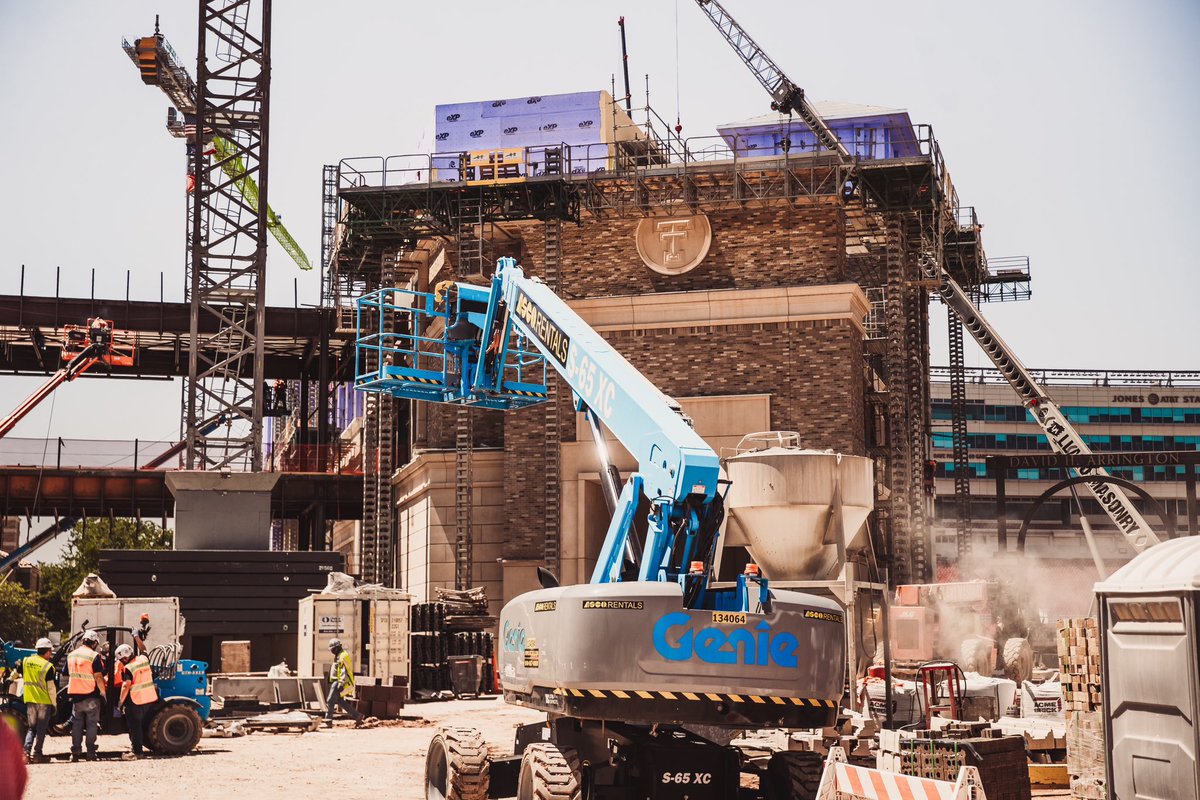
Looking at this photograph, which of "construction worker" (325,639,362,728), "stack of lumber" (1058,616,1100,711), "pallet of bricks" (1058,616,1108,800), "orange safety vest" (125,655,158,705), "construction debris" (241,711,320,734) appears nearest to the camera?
A: "pallet of bricks" (1058,616,1108,800)

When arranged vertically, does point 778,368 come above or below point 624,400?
above

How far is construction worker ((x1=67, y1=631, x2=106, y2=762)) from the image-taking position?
A: 63.8 feet

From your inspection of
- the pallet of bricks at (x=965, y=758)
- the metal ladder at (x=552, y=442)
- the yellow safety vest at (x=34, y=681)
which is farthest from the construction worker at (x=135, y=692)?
the metal ladder at (x=552, y=442)

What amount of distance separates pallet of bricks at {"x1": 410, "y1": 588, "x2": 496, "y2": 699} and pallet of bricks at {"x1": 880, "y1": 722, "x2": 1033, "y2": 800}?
21830 millimetres

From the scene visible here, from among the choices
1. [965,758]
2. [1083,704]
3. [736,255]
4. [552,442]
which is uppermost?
[736,255]

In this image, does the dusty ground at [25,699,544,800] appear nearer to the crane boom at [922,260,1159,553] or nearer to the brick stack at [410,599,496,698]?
the brick stack at [410,599,496,698]

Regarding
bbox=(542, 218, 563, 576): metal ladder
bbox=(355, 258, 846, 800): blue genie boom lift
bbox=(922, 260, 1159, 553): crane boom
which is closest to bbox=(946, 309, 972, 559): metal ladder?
bbox=(922, 260, 1159, 553): crane boom

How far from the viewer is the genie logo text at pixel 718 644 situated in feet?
36.4

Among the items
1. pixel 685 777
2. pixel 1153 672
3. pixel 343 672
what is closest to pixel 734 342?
pixel 343 672

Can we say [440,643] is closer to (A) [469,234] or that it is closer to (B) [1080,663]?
(A) [469,234]

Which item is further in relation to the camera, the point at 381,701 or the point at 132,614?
the point at 132,614

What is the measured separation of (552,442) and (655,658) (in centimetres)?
3018

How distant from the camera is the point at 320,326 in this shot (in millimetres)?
50250

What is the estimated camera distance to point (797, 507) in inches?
1321
